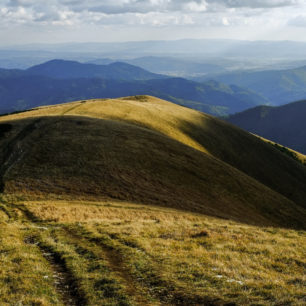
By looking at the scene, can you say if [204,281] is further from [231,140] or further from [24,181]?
[231,140]

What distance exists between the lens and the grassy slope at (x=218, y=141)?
72000mm

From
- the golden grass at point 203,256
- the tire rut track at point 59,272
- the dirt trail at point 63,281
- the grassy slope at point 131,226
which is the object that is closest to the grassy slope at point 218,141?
the grassy slope at point 131,226

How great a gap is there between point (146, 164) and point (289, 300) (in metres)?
34.7

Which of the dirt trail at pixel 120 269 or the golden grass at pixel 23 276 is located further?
the dirt trail at pixel 120 269

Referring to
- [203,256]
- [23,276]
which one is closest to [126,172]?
[203,256]

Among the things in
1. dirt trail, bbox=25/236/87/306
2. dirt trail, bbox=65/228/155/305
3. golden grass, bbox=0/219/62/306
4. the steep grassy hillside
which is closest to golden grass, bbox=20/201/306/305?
dirt trail, bbox=65/228/155/305

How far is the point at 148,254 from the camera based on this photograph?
53.5ft

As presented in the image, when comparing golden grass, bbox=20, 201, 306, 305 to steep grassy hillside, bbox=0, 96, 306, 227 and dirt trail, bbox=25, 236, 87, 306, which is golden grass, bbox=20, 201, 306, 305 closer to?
dirt trail, bbox=25, 236, 87, 306

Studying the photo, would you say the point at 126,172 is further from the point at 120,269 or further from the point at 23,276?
the point at 23,276

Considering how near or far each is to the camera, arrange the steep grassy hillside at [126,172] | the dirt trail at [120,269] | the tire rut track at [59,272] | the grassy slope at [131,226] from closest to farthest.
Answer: the dirt trail at [120,269]
the tire rut track at [59,272]
the grassy slope at [131,226]
the steep grassy hillside at [126,172]

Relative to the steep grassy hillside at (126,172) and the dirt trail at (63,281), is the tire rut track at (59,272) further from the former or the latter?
the steep grassy hillside at (126,172)

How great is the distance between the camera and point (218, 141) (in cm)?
8094

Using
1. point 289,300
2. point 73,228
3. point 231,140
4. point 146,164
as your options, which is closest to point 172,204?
point 146,164

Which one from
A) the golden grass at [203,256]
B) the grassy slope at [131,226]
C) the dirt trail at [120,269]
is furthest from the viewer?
the grassy slope at [131,226]
